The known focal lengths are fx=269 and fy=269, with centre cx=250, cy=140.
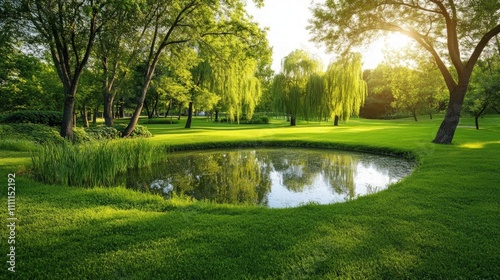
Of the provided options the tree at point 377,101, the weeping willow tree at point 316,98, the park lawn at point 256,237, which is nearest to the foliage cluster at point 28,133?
the park lawn at point 256,237

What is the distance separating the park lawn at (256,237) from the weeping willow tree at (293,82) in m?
21.8

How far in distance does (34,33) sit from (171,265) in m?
13.9

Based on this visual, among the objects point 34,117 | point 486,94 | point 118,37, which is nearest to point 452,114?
point 486,94

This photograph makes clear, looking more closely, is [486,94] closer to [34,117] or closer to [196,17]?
[196,17]

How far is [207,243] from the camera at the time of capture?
342 centimetres

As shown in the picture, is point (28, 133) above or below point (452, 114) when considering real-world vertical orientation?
below

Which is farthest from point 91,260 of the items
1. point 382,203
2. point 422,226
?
point 382,203

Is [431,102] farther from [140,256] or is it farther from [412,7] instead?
[140,256]

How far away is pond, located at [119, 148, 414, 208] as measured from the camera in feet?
22.9

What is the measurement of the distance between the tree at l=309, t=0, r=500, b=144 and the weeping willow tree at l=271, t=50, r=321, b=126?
1338 centimetres

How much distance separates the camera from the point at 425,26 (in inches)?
528

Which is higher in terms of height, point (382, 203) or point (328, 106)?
point (328, 106)

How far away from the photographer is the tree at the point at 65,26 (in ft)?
32.8

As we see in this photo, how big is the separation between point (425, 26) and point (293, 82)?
14.6 m
